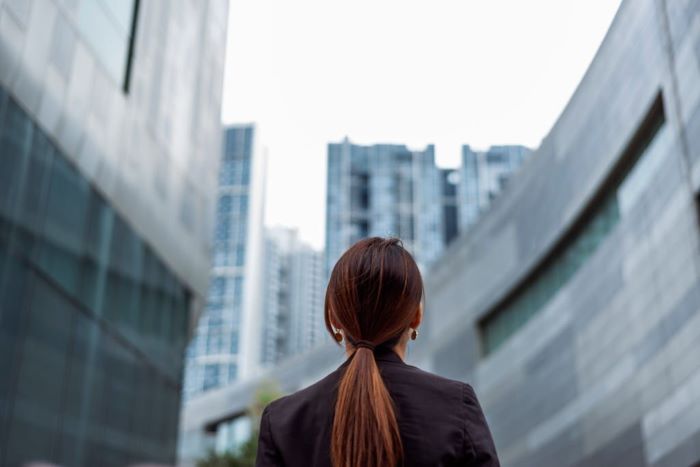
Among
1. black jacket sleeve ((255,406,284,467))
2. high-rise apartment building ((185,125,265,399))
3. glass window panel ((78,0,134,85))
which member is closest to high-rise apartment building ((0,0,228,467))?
glass window panel ((78,0,134,85))

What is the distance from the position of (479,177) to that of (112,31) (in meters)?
61.5

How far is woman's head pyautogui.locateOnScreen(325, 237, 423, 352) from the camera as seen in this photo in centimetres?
183

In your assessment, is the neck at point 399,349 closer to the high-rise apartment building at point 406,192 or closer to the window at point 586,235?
the window at point 586,235

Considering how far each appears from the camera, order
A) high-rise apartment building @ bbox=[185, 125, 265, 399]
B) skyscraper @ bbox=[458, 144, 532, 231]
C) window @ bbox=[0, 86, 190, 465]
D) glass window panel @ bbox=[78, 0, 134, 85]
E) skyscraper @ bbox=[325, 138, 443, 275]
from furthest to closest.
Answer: high-rise apartment building @ bbox=[185, 125, 265, 399] → skyscraper @ bbox=[458, 144, 532, 231] → skyscraper @ bbox=[325, 138, 443, 275] → glass window panel @ bbox=[78, 0, 134, 85] → window @ bbox=[0, 86, 190, 465]

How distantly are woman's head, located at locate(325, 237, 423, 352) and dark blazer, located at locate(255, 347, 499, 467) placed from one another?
54mm

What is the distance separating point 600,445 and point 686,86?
7.74 meters

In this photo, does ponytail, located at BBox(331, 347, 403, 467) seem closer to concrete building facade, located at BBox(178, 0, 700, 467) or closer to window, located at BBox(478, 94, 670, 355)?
concrete building facade, located at BBox(178, 0, 700, 467)

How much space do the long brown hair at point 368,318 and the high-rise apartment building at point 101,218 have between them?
8032 mm

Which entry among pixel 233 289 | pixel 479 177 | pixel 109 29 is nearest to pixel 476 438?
pixel 109 29

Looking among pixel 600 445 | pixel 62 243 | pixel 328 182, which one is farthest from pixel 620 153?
pixel 328 182

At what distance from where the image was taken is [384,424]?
1.68m

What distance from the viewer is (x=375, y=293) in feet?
5.99

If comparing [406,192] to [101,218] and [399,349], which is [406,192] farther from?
[399,349]

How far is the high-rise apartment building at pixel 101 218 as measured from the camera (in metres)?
9.75
